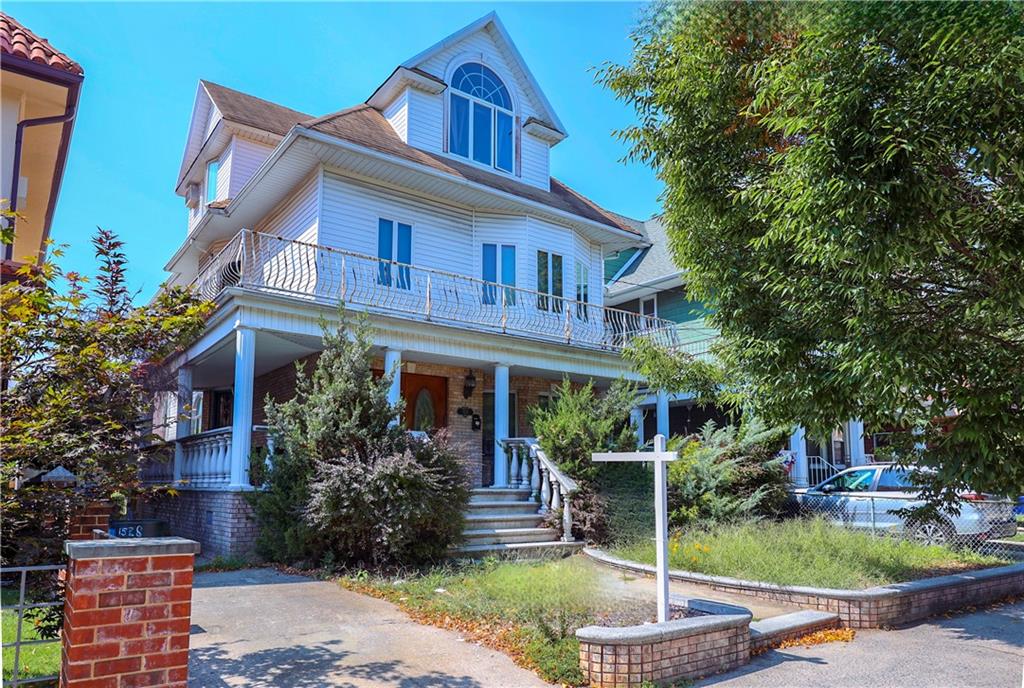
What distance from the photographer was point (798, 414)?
688 cm

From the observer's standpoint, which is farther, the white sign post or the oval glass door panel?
the oval glass door panel

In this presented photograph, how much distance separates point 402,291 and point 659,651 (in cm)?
1023

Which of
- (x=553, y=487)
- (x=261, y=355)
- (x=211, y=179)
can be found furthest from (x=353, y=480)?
(x=211, y=179)

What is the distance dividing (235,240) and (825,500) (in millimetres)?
12038

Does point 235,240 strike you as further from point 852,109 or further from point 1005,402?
point 1005,402

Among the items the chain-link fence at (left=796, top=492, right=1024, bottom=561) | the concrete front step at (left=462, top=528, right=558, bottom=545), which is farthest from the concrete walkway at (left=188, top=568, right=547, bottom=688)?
the chain-link fence at (left=796, top=492, right=1024, bottom=561)

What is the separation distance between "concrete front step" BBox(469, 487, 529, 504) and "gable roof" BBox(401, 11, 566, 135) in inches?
384

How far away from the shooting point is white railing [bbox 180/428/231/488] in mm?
11148

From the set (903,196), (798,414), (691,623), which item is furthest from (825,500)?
(903,196)

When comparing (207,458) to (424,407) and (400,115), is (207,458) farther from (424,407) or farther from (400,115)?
(400,115)

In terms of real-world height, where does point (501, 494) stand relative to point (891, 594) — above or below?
above

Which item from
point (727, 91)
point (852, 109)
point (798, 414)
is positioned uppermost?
point (727, 91)

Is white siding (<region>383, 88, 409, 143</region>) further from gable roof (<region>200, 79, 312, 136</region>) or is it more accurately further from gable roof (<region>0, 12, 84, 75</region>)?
gable roof (<region>0, 12, 84, 75</region>)

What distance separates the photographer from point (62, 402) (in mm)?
3867
